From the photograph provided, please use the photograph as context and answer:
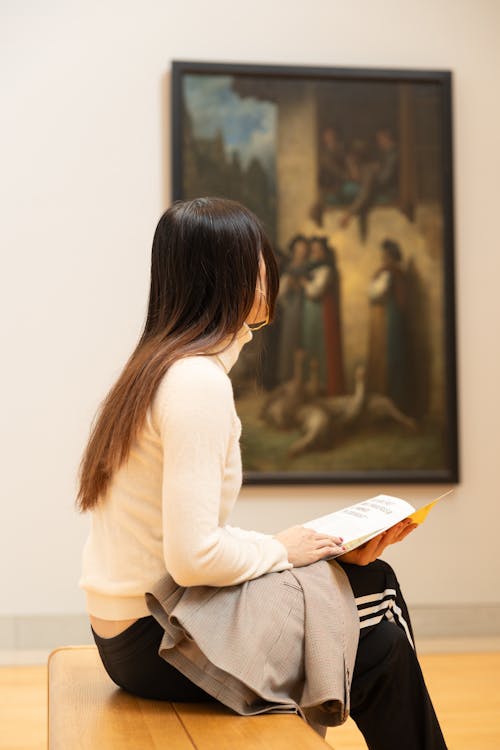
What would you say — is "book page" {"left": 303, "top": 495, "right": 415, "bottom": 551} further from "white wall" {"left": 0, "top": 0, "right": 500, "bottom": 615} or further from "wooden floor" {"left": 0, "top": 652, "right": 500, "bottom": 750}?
"white wall" {"left": 0, "top": 0, "right": 500, "bottom": 615}

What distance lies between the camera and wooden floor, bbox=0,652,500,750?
4.05 m

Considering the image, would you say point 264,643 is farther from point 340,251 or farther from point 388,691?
point 340,251

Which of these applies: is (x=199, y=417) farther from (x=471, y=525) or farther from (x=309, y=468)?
(x=471, y=525)

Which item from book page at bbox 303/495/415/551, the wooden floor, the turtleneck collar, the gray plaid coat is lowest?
the wooden floor

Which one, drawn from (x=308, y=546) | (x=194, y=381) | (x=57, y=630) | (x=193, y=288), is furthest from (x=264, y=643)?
(x=57, y=630)

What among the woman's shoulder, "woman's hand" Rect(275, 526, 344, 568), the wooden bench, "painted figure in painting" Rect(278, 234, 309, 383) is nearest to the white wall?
"painted figure in painting" Rect(278, 234, 309, 383)

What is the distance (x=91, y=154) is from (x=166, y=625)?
403 centimetres

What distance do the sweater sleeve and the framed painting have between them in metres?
3.56

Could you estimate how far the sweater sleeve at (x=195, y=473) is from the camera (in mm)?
2201

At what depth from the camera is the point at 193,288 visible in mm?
2482

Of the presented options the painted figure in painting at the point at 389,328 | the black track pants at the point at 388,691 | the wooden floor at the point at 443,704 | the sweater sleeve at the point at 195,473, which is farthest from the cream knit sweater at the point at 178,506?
the painted figure in painting at the point at 389,328

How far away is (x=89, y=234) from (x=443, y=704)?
3198 mm

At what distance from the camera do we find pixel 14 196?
5754 millimetres

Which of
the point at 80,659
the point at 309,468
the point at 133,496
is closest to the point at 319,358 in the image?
the point at 309,468
